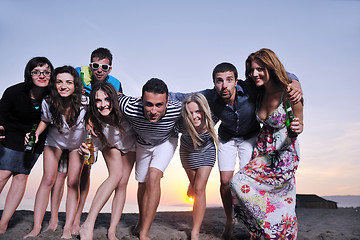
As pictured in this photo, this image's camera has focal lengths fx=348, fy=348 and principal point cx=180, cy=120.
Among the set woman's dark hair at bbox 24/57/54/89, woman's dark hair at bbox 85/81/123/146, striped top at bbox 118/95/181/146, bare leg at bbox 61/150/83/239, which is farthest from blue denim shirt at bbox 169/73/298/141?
woman's dark hair at bbox 24/57/54/89

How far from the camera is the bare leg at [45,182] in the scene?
4953mm

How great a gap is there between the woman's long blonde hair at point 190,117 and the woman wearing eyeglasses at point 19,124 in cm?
201

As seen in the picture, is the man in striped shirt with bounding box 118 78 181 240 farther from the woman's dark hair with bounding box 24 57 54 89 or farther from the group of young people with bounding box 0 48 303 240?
the woman's dark hair with bounding box 24 57 54 89

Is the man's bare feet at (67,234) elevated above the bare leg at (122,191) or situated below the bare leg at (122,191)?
below

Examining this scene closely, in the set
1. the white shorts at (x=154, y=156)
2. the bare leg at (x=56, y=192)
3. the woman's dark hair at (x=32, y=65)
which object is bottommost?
the bare leg at (x=56, y=192)

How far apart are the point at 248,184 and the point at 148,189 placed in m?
1.33

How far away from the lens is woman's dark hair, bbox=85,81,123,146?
4.46 meters

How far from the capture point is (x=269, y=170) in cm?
440

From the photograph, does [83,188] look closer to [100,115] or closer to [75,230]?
[75,230]

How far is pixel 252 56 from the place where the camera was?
14.2ft

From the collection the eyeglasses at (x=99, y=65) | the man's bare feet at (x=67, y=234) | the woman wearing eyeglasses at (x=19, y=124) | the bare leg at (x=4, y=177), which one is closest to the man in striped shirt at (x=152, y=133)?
the eyeglasses at (x=99, y=65)

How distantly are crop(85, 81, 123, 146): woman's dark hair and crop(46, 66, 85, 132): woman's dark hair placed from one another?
0.19 m

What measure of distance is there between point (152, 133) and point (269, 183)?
1.64 meters

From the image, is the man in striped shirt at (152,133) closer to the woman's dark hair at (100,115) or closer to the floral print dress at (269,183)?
the woman's dark hair at (100,115)
